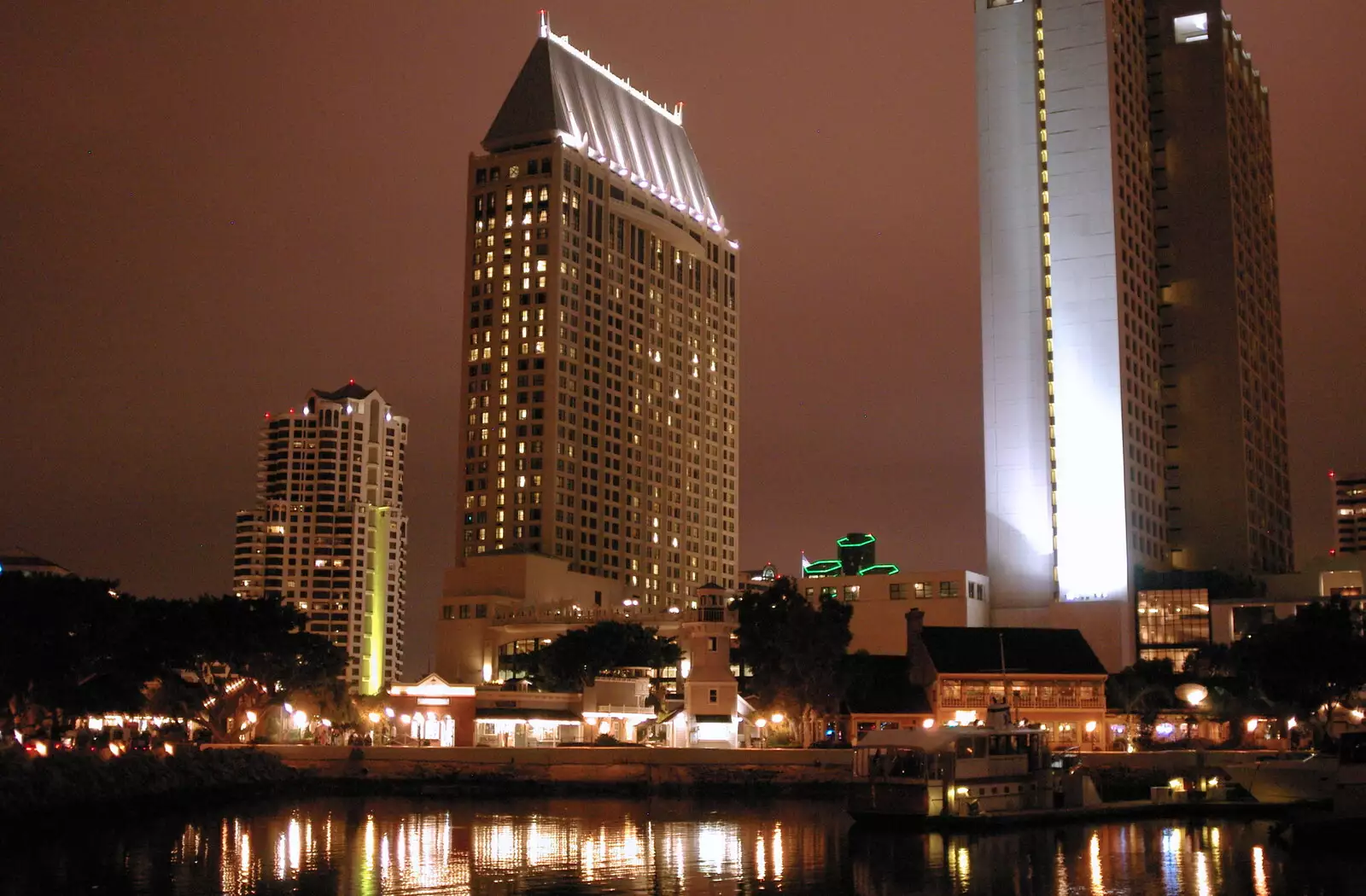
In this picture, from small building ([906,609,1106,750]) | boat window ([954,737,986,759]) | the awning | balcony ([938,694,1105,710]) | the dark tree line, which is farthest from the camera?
balcony ([938,694,1105,710])

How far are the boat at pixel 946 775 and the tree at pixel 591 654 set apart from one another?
77.0 metres

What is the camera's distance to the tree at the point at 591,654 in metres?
155

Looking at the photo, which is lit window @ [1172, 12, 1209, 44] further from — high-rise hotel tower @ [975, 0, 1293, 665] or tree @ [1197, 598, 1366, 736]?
tree @ [1197, 598, 1366, 736]

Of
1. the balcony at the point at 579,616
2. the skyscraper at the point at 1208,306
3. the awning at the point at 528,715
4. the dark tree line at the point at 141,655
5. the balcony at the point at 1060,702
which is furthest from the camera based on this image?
the balcony at the point at 579,616

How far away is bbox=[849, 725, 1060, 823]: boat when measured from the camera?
74.2 m

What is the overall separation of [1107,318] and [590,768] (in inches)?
3335

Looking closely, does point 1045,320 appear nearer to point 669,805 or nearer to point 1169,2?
point 1169,2

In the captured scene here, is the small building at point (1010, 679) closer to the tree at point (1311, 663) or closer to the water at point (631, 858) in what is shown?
the tree at point (1311, 663)

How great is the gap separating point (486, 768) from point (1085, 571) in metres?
76.9

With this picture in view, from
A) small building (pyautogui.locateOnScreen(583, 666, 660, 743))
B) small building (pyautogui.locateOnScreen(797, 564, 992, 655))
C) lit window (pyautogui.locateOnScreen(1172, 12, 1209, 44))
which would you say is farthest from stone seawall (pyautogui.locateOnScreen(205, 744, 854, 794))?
lit window (pyautogui.locateOnScreen(1172, 12, 1209, 44))

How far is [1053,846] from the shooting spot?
6812cm

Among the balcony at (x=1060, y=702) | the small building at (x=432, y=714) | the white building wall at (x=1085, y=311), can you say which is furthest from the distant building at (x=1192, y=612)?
the small building at (x=432, y=714)

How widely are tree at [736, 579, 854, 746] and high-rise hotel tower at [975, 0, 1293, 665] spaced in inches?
1921

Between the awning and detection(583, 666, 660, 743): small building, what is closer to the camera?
the awning
